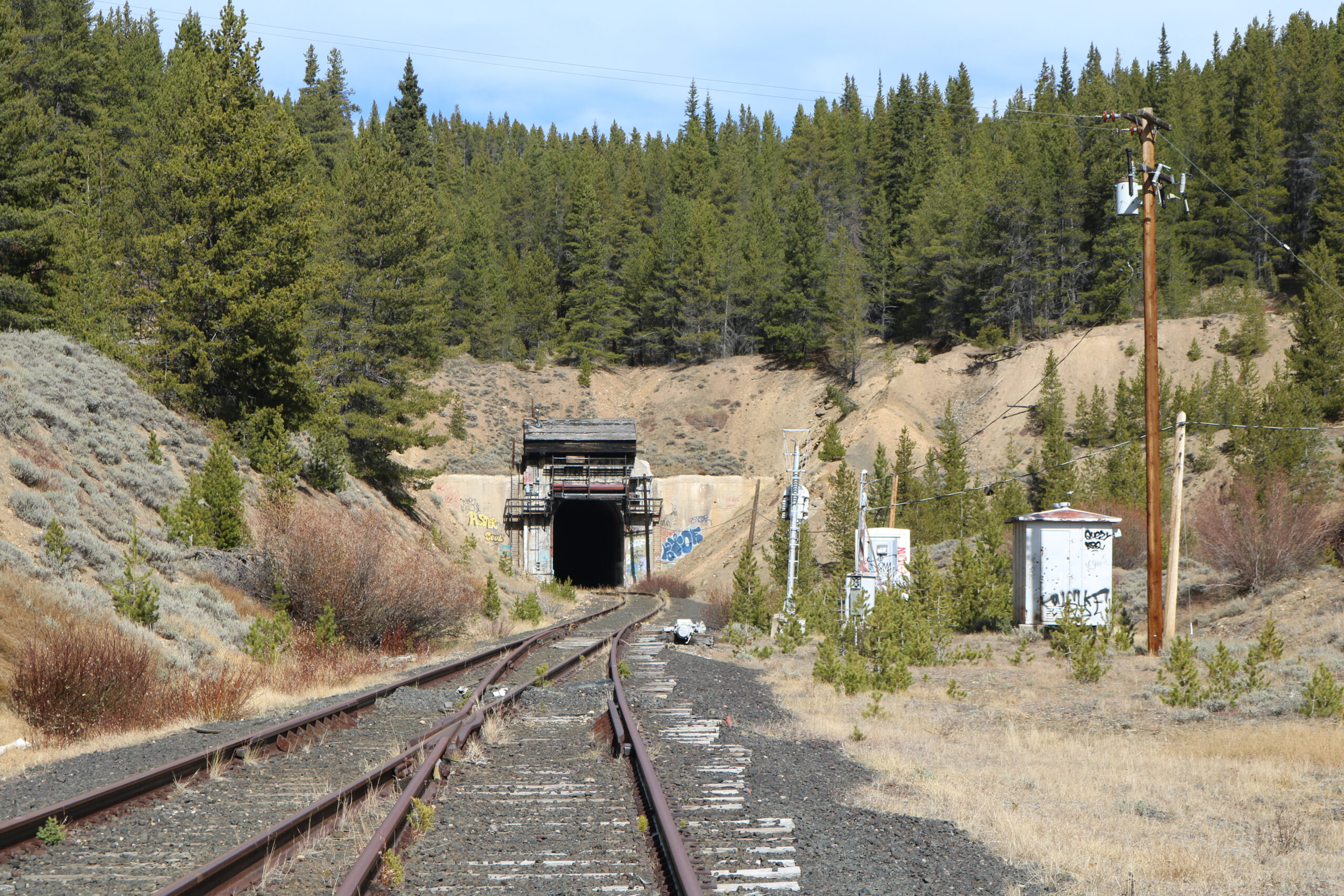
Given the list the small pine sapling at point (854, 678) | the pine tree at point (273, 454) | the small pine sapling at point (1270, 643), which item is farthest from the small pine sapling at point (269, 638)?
the small pine sapling at point (1270, 643)

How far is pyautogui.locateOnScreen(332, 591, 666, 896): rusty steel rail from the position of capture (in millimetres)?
5238

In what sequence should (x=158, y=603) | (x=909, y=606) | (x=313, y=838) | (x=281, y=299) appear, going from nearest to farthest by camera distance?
(x=313, y=838) → (x=158, y=603) → (x=909, y=606) → (x=281, y=299)

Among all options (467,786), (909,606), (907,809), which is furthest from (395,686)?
(909,606)

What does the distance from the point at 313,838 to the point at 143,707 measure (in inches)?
252

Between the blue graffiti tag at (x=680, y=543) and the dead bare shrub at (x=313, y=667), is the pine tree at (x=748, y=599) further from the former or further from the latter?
the blue graffiti tag at (x=680, y=543)

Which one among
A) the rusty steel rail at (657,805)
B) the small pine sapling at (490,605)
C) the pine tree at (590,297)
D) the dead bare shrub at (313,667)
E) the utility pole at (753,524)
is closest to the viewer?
the rusty steel rail at (657,805)

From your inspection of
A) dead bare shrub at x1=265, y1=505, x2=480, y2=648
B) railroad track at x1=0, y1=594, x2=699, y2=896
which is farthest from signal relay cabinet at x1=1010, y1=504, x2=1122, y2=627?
railroad track at x1=0, y1=594, x2=699, y2=896

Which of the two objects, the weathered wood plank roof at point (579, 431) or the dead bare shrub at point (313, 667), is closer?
the dead bare shrub at point (313, 667)

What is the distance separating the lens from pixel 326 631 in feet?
59.0

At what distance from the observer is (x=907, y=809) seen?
7770mm

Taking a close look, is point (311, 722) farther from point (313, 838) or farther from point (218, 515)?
point (218, 515)

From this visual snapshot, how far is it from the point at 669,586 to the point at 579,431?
10.3 meters

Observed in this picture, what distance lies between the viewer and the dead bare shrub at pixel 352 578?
1942 cm

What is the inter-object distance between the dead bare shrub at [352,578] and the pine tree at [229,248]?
365 inches
